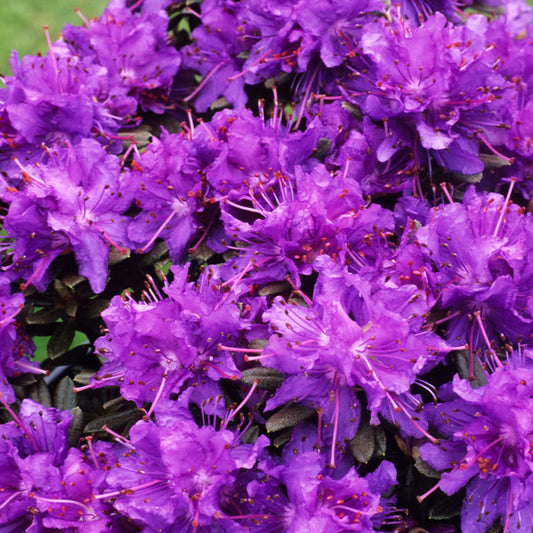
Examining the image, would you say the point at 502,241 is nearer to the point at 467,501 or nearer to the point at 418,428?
the point at 418,428

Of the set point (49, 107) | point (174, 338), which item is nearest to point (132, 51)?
point (49, 107)

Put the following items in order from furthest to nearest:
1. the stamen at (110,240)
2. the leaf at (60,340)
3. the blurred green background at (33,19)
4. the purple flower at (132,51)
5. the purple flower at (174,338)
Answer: the blurred green background at (33,19) < the purple flower at (132,51) < the leaf at (60,340) < the stamen at (110,240) < the purple flower at (174,338)

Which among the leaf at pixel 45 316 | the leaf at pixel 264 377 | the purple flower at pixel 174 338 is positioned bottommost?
the leaf at pixel 264 377

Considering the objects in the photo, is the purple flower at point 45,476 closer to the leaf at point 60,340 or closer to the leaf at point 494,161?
the leaf at point 60,340

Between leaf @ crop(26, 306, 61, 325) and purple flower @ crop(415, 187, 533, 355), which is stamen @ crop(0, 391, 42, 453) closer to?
leaf @ crop(26, 306, 61, 325)

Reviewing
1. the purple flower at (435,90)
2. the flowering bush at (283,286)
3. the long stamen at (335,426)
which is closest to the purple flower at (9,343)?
the flowering bush at (283,286)

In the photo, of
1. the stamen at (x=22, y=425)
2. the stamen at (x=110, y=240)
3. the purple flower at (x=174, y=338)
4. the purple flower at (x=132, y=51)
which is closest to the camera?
the purple flower at (x=174, y=338)

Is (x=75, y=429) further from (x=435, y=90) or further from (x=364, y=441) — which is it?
(x=435, y=90)
